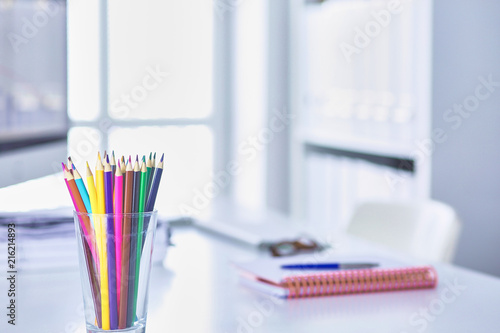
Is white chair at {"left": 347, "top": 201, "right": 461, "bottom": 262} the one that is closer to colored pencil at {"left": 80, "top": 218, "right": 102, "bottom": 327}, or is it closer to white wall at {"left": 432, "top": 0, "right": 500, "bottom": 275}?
white wall at {"left": 432, "top": 0, "right": 500, "bottom": 275}

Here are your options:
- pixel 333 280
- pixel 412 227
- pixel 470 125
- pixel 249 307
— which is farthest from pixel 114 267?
pixel 470 125

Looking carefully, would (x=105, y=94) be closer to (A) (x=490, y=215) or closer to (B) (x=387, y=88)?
(B) (x=387, y=88)

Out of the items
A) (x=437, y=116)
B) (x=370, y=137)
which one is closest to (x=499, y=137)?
(x=437, y=116)

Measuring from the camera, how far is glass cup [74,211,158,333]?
774 mm

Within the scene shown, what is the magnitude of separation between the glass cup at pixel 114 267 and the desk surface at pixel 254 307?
4.5 inches

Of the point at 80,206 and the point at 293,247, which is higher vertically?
the point at 80,206

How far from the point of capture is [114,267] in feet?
2.55

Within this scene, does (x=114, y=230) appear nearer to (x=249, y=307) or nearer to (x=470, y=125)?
(x=249, y=307)

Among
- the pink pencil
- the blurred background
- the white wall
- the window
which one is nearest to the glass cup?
the pink pencil

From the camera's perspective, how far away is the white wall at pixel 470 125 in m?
2.40

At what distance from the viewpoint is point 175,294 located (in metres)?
1.08

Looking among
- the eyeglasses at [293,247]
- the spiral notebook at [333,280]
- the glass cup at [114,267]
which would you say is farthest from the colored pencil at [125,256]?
the eyeglasses at [293,247]

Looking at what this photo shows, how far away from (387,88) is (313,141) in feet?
2.79

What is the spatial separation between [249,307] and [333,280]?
16cm
